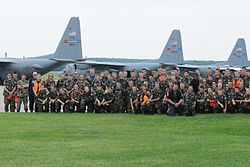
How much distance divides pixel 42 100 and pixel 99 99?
1.81 meters

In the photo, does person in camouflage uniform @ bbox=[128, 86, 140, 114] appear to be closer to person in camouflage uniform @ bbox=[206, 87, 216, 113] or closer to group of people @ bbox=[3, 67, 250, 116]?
group of people @ bbox=[3, 67, 250, 116]

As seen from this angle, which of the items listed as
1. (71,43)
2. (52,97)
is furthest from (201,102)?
(71,43)

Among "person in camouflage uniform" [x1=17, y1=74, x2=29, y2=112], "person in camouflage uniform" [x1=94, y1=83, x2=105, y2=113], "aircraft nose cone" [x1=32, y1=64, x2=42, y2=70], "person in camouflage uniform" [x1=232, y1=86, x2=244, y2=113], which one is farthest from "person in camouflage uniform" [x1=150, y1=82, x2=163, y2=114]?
"aircraft nose cone" [x1=32, y1=64, x2=42, y2=70]

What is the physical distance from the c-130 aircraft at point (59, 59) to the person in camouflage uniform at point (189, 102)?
28311 mm

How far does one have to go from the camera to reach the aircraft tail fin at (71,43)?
46.0 m

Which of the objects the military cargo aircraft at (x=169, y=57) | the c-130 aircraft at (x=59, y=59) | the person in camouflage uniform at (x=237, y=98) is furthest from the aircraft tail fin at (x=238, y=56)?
the person in camouflage uniform at (x=237, y=98)

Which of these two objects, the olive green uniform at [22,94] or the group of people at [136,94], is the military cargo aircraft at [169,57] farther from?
the group of people at [136,94]

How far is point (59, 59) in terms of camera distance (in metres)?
45.6

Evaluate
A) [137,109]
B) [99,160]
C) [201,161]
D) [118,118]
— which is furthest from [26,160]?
[137,109]

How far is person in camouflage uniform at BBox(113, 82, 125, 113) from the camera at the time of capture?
18.5 metres

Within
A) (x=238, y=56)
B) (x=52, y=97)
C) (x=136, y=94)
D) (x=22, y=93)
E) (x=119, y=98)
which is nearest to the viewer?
(x=136, y=94)

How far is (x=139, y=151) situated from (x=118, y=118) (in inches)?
256

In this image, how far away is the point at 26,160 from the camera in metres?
9.05

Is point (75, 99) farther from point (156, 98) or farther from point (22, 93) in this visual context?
point (156, 98)
